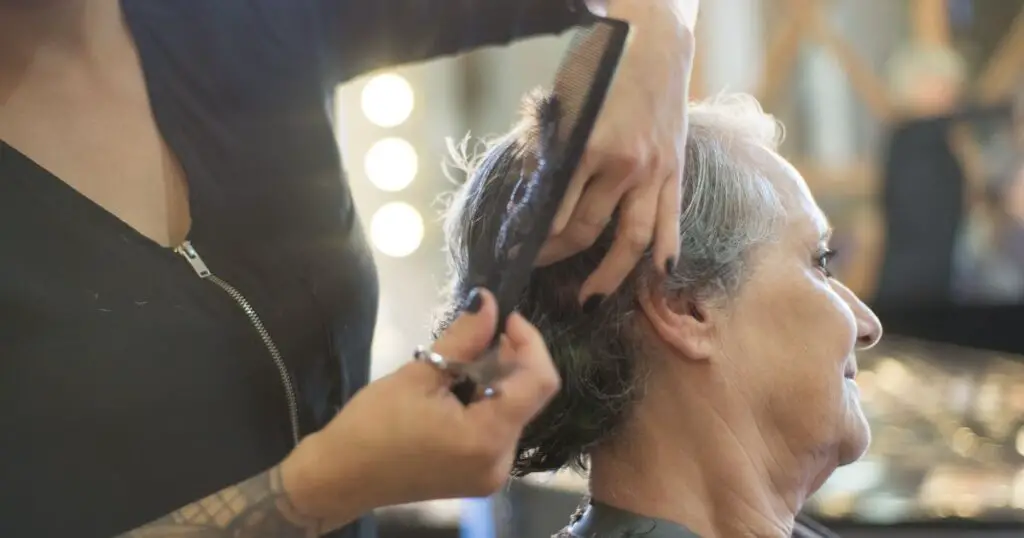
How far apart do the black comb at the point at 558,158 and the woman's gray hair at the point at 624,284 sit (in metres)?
0.13

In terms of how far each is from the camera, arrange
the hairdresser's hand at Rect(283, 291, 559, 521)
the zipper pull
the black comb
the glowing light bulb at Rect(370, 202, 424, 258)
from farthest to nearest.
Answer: the glowing light bulb at Rect(370, 202, 424, 258) < the zipper pull < the black comb < the hairdresser's hand at Rect(283, 291, 559, 521)

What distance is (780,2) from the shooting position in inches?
111

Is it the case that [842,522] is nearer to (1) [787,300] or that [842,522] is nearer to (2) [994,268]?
(2) [994,268]

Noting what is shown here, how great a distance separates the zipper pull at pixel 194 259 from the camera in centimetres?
84

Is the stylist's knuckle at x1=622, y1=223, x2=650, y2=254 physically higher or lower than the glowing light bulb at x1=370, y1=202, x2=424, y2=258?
higher

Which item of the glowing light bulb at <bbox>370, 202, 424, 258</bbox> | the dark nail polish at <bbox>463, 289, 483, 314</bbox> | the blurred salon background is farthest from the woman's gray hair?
the glowing light bulb at <bbox>370, 202, 424, 258</bbox>

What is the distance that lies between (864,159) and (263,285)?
2301 millimetres

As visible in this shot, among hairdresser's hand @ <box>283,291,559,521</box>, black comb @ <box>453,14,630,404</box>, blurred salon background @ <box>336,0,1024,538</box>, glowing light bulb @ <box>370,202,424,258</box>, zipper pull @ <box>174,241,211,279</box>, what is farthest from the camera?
glowing light bulb @ <box>370,202,424,258</box>

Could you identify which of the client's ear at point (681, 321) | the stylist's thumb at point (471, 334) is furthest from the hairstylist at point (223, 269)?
the client's ear at point (681, 321)

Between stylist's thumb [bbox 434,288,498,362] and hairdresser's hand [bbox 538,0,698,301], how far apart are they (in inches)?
5.2

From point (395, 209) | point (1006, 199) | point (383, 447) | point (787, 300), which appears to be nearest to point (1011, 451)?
point (1006, 199)

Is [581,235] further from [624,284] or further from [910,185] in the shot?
[910,185]

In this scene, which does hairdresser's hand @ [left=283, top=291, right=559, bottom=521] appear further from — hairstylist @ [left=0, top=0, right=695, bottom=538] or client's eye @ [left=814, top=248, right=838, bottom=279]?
client's eye @ [left=814, top=248, right=838, bottom=279]

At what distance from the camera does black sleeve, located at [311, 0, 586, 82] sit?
3.25 feet
